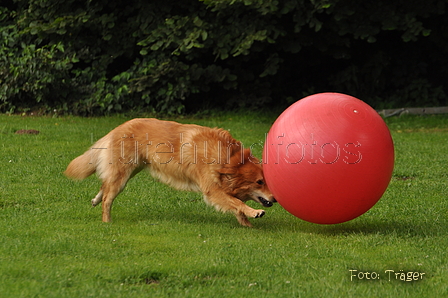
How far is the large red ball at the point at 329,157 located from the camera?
5738mm

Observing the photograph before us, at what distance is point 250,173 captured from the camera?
683 centimetres

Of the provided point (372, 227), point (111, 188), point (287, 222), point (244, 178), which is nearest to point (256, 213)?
point (244, 178)

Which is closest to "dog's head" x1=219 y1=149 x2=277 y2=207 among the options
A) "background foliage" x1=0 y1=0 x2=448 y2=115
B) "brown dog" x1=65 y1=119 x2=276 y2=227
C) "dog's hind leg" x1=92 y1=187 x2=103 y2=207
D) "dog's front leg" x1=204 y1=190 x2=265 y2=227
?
"brown dog" x1=65 y1=119 x2=276 y2=227

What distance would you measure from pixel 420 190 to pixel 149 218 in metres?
3.88

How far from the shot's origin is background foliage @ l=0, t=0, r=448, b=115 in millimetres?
15000

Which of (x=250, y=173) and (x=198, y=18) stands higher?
(x=198, y=18)

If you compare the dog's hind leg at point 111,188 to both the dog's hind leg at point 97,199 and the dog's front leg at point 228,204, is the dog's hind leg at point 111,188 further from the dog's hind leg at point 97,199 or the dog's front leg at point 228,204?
the dog's front leg at point 228,204

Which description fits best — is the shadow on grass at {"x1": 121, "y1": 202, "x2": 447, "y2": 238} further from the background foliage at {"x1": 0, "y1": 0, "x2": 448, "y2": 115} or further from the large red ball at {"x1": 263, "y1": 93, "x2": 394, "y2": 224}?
the background foliage at {"x1": 0, "y1": 0, "x2": 448, "y2": 115}

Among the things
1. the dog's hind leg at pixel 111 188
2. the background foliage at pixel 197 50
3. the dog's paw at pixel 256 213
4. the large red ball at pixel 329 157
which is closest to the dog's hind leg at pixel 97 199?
the dog's hind leg at pixel 111 188

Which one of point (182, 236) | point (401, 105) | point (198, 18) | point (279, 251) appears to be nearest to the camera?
point (279, 251)

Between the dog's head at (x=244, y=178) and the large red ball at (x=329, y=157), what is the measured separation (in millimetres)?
674

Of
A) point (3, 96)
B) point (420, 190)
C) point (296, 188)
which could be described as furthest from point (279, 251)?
point (3, 96)

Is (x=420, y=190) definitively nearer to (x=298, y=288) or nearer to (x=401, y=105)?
(x=298, y=288)

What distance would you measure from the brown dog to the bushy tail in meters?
0.11
